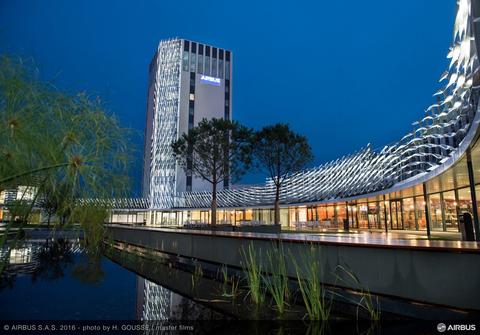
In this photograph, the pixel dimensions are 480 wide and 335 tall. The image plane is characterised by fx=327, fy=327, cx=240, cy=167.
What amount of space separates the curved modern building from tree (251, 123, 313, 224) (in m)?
6.31

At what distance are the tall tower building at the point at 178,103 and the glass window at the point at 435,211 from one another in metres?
42.9

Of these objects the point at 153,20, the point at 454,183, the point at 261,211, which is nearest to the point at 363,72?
the point at 153,20


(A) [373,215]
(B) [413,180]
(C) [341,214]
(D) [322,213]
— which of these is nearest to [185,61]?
(D) [322,213]

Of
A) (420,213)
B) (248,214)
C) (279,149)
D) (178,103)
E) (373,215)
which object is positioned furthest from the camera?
(178,103)

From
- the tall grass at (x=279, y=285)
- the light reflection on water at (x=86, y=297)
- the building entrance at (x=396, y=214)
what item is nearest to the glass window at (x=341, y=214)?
the building entrance at (x=396, y=214)

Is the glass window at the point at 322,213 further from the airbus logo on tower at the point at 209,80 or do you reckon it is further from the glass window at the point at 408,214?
the airbus logo on tower at the point at 209,80

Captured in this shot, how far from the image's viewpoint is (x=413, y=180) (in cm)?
1942

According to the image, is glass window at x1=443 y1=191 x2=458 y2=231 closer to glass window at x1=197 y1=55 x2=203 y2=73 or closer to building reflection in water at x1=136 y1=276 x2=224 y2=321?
building reflection in water at x1=136 y1=276 x2=224 y2=321

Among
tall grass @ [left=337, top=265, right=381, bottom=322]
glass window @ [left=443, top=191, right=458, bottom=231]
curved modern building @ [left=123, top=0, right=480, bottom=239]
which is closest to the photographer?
tall grass @ [left=337, top=265, right=381, bottom=322]

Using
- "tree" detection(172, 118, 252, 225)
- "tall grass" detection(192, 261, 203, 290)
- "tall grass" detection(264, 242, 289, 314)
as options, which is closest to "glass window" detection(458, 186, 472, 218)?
"tree" detection(172, 118, 252, 225)

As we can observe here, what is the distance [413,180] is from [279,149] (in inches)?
383

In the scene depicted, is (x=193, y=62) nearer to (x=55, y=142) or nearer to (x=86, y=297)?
(x=86, y=297)

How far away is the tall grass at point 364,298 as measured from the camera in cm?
464

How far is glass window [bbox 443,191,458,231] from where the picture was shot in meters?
24.4
